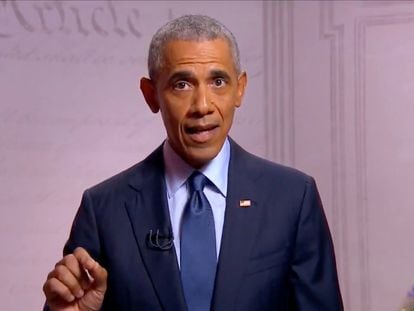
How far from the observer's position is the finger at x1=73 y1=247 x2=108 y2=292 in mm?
1060

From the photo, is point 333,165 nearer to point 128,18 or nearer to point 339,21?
point 339,21

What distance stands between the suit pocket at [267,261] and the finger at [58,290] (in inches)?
9.8

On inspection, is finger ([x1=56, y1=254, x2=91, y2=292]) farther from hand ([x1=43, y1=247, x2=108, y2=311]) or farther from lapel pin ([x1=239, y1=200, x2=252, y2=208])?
lapel pin ([x1=239, y1=200, x2=252, y2=208])

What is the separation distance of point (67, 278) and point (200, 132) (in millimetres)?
278

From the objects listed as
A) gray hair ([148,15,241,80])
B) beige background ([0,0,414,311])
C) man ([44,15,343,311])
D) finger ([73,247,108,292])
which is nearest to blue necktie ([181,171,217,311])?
man ([44,15,343,311])

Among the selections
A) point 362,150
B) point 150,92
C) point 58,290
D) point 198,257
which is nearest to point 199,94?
point 150,92

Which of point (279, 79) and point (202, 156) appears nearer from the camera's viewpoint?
point (202, 156)

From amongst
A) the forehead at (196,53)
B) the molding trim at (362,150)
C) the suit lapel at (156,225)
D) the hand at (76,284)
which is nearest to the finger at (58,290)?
the hand at (76,284)

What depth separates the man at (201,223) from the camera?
113 centimetres

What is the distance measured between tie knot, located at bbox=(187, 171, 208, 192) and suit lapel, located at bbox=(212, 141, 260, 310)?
0.04 m

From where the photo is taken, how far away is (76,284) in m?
1.07

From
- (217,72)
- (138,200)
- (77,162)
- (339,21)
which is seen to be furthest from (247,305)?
(339,21)

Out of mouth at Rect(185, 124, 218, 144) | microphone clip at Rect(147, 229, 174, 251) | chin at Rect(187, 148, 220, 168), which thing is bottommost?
microphone clip at Rect(147, 229, 174, 251)

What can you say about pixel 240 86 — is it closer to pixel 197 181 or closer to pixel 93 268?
pixel 197 181
